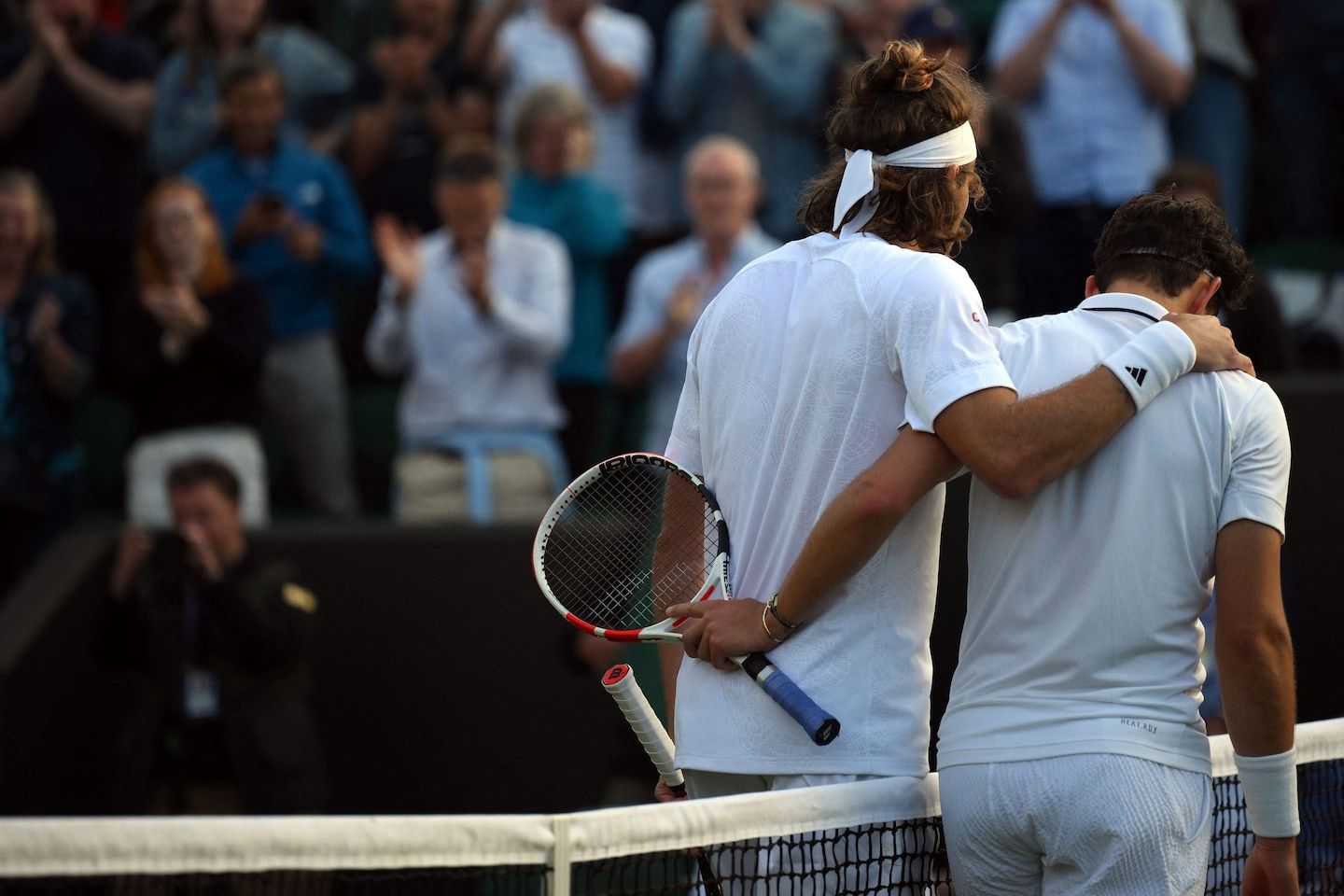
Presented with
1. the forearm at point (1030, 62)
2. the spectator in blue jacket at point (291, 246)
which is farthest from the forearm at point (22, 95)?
the forearm at point (1030, 62)

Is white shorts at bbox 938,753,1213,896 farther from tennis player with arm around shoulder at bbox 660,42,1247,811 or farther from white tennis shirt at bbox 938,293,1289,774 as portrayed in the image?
tennis player with arm around shoulder at bbox 660,42,1247,811

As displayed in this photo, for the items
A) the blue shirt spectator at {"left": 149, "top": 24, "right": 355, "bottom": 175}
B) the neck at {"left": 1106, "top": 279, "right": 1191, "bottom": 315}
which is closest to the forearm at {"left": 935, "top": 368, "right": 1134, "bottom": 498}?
the neck at {"left": 1106, "top": 279, "right": 1191, "bottom": 315}

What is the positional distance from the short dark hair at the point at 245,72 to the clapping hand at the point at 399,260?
75 centimetres

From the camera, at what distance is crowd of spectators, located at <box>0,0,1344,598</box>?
751cm

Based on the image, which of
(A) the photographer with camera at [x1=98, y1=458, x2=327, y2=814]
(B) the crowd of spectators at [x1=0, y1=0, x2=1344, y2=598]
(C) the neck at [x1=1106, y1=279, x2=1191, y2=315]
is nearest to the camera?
(C) the neck at [x1=1106, y1=279, x2=1191, y2=315]

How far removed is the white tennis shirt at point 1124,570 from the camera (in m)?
2.88

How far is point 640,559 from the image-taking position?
368cm

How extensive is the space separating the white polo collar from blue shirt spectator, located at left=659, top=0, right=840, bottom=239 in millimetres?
5490

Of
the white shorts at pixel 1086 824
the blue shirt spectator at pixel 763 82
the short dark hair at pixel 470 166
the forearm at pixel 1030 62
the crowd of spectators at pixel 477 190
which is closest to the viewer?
the white shorts at pixel 1086 824

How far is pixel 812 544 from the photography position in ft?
9.62

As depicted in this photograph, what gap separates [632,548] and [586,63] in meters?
5.33

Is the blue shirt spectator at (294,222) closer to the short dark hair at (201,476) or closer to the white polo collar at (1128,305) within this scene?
the short dark hair at (201,476)

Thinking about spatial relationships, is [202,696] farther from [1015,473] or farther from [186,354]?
[1015,473]

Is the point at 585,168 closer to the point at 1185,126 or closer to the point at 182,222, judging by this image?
the point at 182,222
